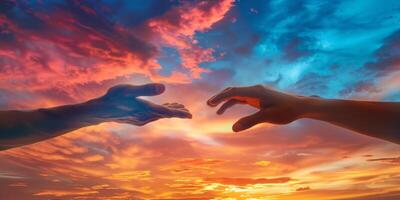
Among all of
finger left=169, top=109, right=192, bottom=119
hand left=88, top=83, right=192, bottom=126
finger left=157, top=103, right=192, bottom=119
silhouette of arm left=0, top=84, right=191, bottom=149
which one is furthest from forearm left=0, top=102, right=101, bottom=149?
finger left=169, top=109, right=192, bottom=119

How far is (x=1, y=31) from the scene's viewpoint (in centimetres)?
934

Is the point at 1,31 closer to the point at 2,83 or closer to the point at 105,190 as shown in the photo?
the point at 2,83

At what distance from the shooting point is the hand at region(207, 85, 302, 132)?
9.48ft

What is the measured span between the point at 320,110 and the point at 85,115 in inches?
95.7

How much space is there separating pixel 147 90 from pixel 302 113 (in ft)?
5.21

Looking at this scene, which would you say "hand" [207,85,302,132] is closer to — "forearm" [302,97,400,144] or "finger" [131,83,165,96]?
"forearm" [302,97,400,144]

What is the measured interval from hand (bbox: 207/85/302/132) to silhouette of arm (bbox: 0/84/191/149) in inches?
26.7

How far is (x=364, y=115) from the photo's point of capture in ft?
8.25

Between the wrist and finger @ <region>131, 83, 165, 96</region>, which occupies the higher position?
finger @ <region>131, 83, 165, 96</region>

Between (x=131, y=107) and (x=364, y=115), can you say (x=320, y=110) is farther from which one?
(x=131, y=107)

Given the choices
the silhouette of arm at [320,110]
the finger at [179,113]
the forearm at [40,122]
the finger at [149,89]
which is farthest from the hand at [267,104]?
the forearm at [40,122]

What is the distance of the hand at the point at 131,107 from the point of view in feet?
10.1

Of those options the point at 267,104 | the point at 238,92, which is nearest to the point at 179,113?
the point at 238,92

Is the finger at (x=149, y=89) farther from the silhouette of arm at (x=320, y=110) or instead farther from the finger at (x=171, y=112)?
the silhouette of arm at (x=320, y=110)
